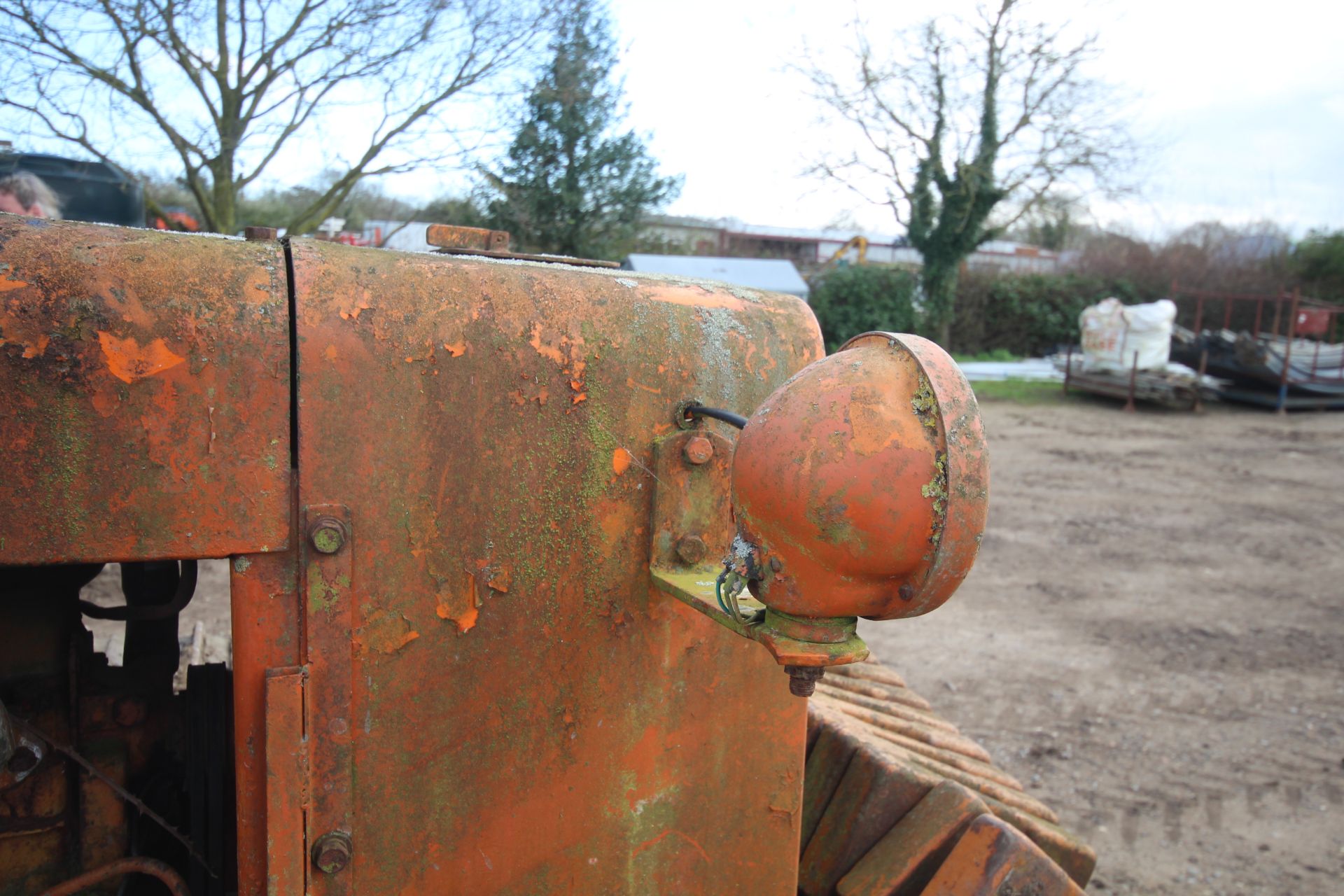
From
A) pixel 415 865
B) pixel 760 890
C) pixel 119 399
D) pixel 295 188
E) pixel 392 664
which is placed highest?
pixel 295 188

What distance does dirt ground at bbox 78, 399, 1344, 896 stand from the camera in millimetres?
3643

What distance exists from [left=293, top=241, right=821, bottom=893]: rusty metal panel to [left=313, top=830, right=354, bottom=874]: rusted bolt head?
0.02m

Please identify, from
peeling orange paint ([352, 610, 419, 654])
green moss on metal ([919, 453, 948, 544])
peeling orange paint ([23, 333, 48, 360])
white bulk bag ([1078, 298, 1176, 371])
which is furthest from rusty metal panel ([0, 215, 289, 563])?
white bulk bag ([1078, 298, 1176, 371])

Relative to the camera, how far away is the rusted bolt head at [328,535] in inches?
51.1

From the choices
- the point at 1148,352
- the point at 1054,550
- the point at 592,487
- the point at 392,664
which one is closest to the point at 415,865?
the point at 392,664

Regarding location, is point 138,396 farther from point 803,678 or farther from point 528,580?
point 803,678

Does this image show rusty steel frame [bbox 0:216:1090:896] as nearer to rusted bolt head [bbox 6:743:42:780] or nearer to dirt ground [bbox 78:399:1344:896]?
rusted bolt head [bbox 6:743:42:780]

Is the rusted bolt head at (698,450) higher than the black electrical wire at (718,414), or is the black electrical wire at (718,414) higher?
the black electrical wire at (718,414)

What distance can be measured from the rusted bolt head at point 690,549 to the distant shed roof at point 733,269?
467 inches

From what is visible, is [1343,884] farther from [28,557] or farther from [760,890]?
[28,557]

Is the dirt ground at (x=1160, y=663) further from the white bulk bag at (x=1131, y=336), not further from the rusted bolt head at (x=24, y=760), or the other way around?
the white bulk bag at (x=1131, y=336)

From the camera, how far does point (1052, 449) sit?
37.7 ft

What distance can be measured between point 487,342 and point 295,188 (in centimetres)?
540

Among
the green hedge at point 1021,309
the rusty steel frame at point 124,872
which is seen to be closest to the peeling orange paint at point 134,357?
the rusty steel frame at point 124,872
